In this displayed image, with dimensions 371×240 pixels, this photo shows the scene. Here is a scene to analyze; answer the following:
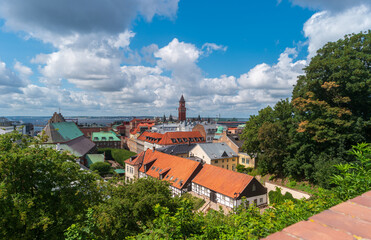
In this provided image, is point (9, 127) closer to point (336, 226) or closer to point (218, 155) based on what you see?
point (218, 155)

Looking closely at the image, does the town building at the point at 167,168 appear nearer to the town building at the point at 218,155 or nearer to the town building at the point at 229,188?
the town building at the point at 229,188

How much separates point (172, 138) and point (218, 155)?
26.3m

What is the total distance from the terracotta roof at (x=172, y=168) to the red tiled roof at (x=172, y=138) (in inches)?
929

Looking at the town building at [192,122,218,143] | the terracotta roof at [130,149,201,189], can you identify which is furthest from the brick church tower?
the terracotta roof at [130,149,201,189]

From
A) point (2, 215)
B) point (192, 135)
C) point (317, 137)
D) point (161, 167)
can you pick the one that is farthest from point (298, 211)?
point (192, 135)

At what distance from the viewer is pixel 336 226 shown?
10.1 ft

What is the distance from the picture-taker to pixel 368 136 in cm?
2761

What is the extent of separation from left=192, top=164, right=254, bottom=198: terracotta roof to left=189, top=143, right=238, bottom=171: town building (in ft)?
48.5

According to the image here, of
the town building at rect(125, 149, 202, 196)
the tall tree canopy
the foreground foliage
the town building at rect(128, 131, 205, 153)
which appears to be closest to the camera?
the foreground foliage

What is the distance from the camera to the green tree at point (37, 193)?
1086 centimetres

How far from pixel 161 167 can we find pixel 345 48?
1323 inches

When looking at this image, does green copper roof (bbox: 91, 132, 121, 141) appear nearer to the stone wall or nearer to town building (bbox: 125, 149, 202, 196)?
town building (bbox: 125, 149, 202, 196)

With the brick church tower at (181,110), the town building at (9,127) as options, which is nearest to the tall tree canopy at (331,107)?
the town building at (9,127)

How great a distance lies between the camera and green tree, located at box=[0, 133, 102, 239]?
10.9 m
